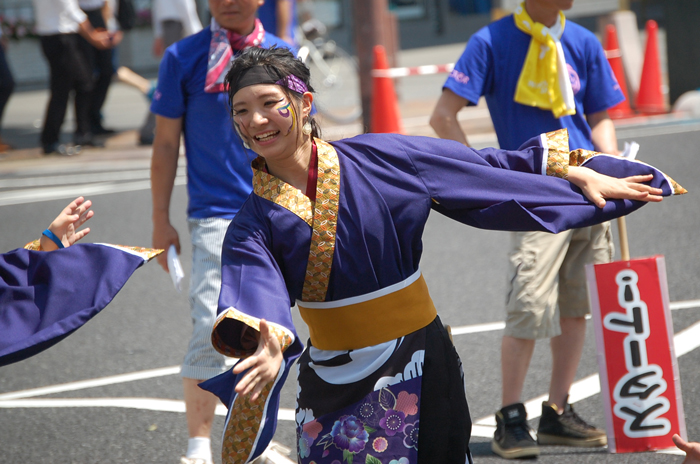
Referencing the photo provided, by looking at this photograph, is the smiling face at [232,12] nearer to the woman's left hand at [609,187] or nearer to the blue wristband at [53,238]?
the blue wristband at [53,238]

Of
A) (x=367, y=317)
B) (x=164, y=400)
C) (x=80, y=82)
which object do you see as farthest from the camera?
(x=80, y=82)

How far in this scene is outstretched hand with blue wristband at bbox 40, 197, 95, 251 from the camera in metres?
2.68

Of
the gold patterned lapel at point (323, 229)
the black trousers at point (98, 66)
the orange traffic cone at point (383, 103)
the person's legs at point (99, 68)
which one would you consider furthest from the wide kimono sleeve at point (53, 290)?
the person's legs at point (99, 68)

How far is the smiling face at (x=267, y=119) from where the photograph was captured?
2.24 meters

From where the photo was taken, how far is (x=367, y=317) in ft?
7.50

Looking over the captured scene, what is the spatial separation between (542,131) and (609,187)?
110cm

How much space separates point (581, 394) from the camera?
3.91 metres

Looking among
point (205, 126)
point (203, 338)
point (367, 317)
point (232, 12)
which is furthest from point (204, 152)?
point (367, 317)

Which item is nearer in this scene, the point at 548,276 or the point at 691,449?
the point at 691,449

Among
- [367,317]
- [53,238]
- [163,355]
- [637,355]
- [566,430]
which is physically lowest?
[163,355]

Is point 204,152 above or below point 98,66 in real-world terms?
above

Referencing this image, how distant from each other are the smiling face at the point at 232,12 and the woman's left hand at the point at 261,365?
71.6 inches

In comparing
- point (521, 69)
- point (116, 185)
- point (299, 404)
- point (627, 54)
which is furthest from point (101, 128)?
point (299, 404)

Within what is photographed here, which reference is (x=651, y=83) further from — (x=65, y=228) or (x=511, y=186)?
(x=65, y=228)
